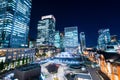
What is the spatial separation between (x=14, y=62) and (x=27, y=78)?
3458cm

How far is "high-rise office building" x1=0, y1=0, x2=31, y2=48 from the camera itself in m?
125

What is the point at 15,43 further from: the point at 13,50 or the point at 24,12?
the point at 13,50

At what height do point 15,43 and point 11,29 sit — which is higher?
point 11,29

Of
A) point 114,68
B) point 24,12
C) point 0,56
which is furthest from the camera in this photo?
point 24,12

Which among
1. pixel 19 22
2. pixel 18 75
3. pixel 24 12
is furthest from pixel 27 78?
pixel 24 12

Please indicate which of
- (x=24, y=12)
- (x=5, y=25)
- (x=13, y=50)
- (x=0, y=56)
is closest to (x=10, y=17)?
(x=5, y=25)

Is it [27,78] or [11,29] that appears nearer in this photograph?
[27,78]

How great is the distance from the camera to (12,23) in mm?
129875

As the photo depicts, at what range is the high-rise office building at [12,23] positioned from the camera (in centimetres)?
12500

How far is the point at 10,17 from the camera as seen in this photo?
128 m

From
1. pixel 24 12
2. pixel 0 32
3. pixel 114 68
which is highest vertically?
pixel 24 12

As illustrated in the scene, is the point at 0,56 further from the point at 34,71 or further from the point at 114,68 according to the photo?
the point at 114,68

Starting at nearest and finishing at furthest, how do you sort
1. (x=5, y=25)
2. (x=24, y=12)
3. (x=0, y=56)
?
(x=0, y=56)
(x=5, y=25)
(x=24, y=12)

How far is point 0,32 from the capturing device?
413ft
